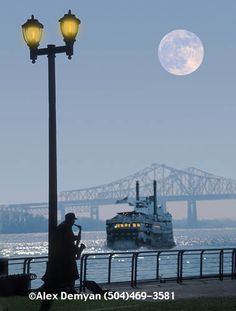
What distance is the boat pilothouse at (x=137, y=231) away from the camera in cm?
13588

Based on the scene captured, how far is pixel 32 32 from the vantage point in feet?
44.4

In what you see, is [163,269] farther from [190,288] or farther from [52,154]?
[52,154]

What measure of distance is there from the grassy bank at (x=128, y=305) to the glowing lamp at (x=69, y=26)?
471 centimetres

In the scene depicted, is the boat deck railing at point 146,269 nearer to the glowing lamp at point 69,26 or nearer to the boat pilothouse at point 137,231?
the glowing lamp at point 69,26

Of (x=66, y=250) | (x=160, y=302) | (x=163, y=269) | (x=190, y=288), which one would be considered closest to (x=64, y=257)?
(x=66, y=250)

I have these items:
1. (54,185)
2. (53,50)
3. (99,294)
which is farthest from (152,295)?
(53,50)

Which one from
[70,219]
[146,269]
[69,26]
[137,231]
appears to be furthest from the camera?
[137,231]

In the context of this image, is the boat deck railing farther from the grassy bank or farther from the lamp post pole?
the lamp post pole

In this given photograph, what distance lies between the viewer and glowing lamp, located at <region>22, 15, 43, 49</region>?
1348cm

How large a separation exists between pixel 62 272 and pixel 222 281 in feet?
28.5

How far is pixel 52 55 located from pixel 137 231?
124034 mm

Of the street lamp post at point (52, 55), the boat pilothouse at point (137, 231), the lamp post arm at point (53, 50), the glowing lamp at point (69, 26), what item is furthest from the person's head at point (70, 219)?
the boat pilothouse at point (137, 231)

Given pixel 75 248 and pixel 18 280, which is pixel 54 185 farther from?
pixel 18 280

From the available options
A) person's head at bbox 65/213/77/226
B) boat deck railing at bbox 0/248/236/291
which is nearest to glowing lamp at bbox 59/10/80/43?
person's head at bbox 65/213/77/226
